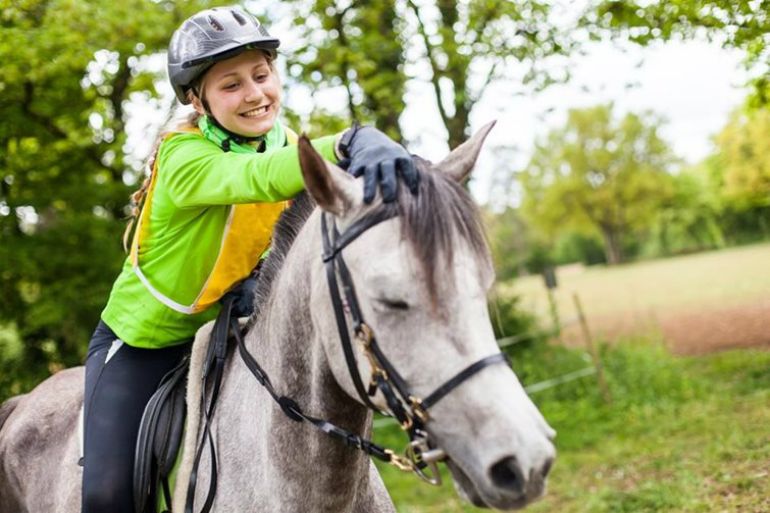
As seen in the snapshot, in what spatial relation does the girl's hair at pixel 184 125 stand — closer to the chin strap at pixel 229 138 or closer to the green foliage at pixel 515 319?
the chin strap at pixel 229 138

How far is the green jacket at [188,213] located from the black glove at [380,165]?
19 centimetres

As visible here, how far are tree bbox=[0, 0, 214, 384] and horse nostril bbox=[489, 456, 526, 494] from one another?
24.3 feet

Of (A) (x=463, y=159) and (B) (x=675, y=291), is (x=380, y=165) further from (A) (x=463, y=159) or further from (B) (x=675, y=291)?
(B) (x=675, y=291)

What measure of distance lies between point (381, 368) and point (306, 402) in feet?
1.88

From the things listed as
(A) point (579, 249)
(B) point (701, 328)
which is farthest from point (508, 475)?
(A) point (579, 249)

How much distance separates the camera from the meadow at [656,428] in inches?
240

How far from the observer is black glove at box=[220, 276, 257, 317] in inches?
111

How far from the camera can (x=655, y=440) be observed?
8250mm

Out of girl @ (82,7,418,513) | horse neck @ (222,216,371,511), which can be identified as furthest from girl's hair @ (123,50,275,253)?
horse neck @ (222,216,371,511)

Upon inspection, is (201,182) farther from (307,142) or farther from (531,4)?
(531,4)

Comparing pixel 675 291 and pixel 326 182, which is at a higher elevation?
pixel 326 182

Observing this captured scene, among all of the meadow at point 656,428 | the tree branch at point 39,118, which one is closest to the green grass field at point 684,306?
the meadow at point 656,428

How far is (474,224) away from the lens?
199 cm

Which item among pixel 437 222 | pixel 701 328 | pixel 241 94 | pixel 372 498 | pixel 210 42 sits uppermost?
pixel 210 42
